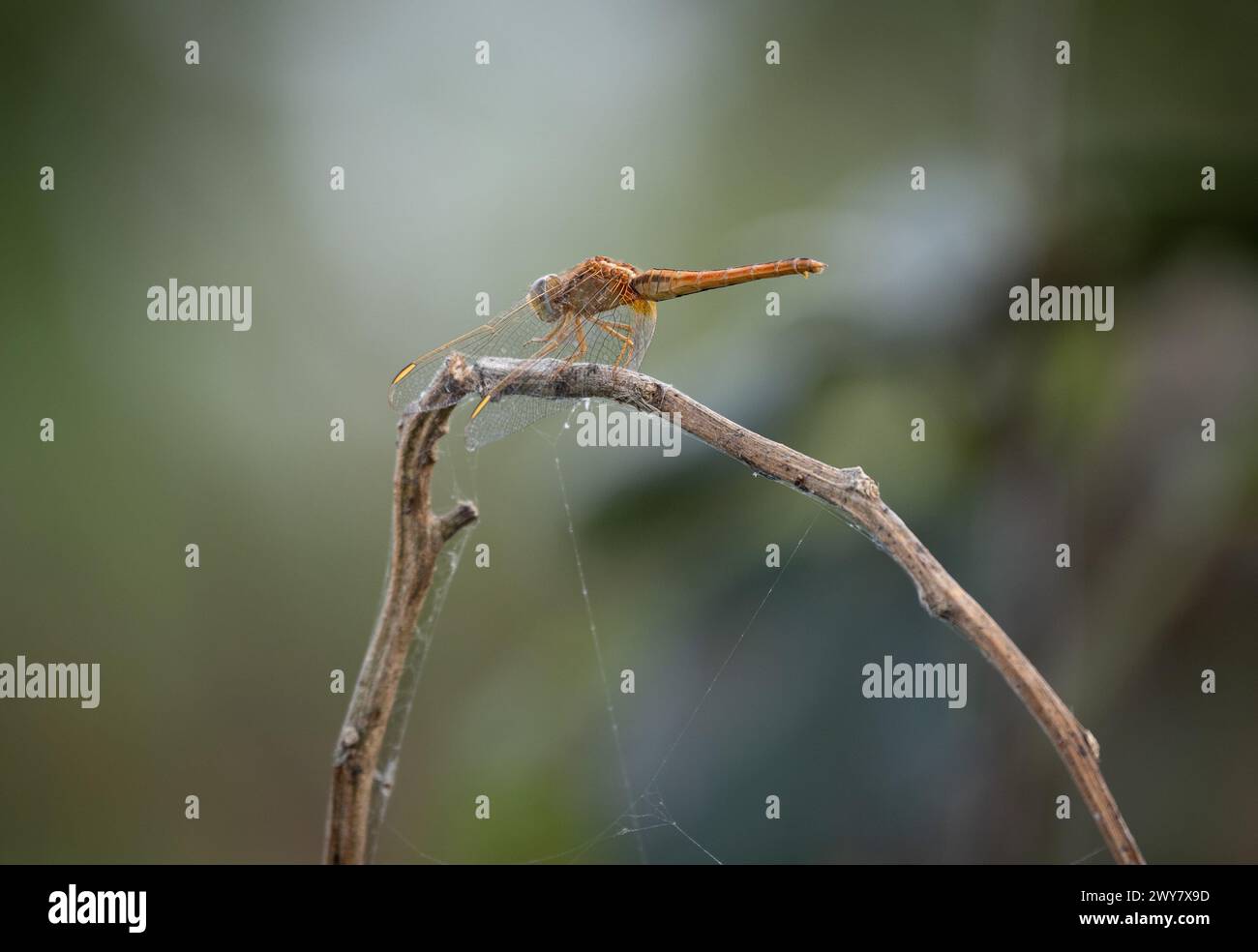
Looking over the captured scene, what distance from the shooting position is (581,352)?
127 cm

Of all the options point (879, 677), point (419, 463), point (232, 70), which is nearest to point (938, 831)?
point (879, 677)

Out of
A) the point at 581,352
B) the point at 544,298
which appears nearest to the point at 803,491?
the point at 581,352

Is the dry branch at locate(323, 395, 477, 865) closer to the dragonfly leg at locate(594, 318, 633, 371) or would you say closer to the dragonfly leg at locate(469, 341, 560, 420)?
the dragonfly leg at locate(469, 341, 560, 420)

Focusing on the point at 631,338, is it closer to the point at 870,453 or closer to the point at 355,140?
the point at 870,453

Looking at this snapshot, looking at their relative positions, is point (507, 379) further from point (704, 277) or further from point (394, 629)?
point (704, 277)

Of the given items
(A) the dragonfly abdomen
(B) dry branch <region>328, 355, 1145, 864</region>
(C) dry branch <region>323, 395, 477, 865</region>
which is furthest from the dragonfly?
(C) dry branch <region>323, 395, 477, 865</region>

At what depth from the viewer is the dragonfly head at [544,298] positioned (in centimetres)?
135

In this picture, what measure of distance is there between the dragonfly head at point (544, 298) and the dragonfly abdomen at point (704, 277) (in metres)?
0.13

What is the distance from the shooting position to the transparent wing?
1.27 meters

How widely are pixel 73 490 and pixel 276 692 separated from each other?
78 cm

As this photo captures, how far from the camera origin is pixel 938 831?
1705 mm

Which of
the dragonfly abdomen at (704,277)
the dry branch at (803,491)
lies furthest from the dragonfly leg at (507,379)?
the dragonfly abdomen at (704,277)

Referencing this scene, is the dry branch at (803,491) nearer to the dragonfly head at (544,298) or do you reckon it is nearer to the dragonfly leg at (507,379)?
the dragonfly leg at (507,379)

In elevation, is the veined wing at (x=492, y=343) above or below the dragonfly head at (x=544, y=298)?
below
